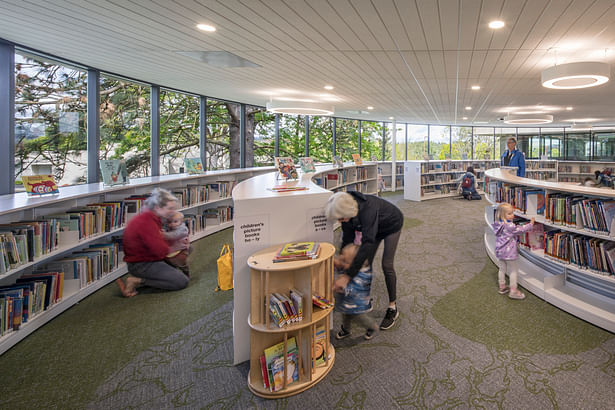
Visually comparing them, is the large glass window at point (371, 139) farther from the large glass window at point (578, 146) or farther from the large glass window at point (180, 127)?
the large glass window at point (578, 146)

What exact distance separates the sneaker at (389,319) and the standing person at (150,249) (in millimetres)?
2423

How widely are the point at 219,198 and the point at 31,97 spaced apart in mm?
3382

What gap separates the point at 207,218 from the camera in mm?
6578

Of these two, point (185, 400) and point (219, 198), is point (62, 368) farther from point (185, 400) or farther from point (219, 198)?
point (219, 198)

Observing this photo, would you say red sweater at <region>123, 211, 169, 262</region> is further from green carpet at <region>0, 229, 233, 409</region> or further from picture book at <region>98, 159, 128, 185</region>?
picture book at <region>98, 159, 128, 185</region>

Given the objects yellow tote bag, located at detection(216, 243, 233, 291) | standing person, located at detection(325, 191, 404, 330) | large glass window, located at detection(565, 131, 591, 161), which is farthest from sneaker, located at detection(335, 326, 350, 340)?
large glass window, located at detection(565, 131, 591, 161)

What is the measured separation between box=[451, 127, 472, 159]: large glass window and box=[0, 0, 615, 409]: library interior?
30.0ft

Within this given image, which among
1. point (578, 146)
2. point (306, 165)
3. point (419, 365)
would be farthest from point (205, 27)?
point (578, 146)

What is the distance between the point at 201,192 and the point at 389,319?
4605 millimetres

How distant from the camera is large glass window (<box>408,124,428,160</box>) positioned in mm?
14250

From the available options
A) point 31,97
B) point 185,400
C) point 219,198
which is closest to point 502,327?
point 185,400

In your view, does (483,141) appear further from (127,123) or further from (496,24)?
(127,123)

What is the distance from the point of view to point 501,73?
5348 mm

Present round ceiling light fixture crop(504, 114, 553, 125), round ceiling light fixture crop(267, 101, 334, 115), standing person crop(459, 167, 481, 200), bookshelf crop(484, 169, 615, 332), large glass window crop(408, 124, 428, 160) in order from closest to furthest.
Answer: bookshelf crop(484, 169, 615, 332), round ceiling light fixture crop(267, 101, 334, 115), round ceiling light fixture crop(504, 114, 553, 125), standing person crop(459, 167, 481, 200), large glass window crop(408, 124, 428, 160)
